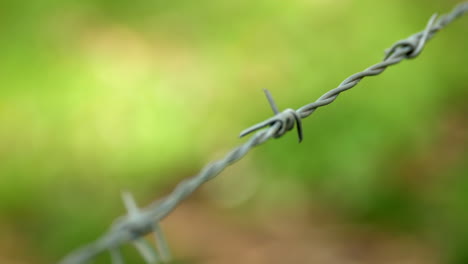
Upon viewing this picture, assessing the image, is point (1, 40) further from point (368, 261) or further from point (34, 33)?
point (368, 261)

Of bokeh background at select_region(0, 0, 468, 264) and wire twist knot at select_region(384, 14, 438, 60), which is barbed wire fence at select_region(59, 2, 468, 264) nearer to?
wire twist knot at select_region(384, 14, 438, 60)

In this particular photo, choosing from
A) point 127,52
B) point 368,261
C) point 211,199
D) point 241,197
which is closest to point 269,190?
point 241,197

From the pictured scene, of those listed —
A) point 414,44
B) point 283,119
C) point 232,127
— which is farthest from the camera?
point 232,127

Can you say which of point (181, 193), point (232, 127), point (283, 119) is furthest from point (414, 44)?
point (232, 127)

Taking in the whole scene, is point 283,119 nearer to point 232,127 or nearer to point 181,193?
point 181,193

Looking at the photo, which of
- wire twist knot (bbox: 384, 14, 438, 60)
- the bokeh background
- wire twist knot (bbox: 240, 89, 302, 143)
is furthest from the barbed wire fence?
the bokeh background

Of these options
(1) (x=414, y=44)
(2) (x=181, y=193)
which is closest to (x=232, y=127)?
(1) (x=414, y=44)

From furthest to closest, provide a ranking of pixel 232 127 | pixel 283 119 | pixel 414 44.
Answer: pixel 232 127
pixel 414 44
pixel 283 119

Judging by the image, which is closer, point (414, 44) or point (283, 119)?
point (283, 119)

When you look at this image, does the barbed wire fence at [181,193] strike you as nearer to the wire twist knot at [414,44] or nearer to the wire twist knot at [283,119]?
the wire twist knot at [283,119]

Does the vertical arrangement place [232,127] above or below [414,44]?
above
